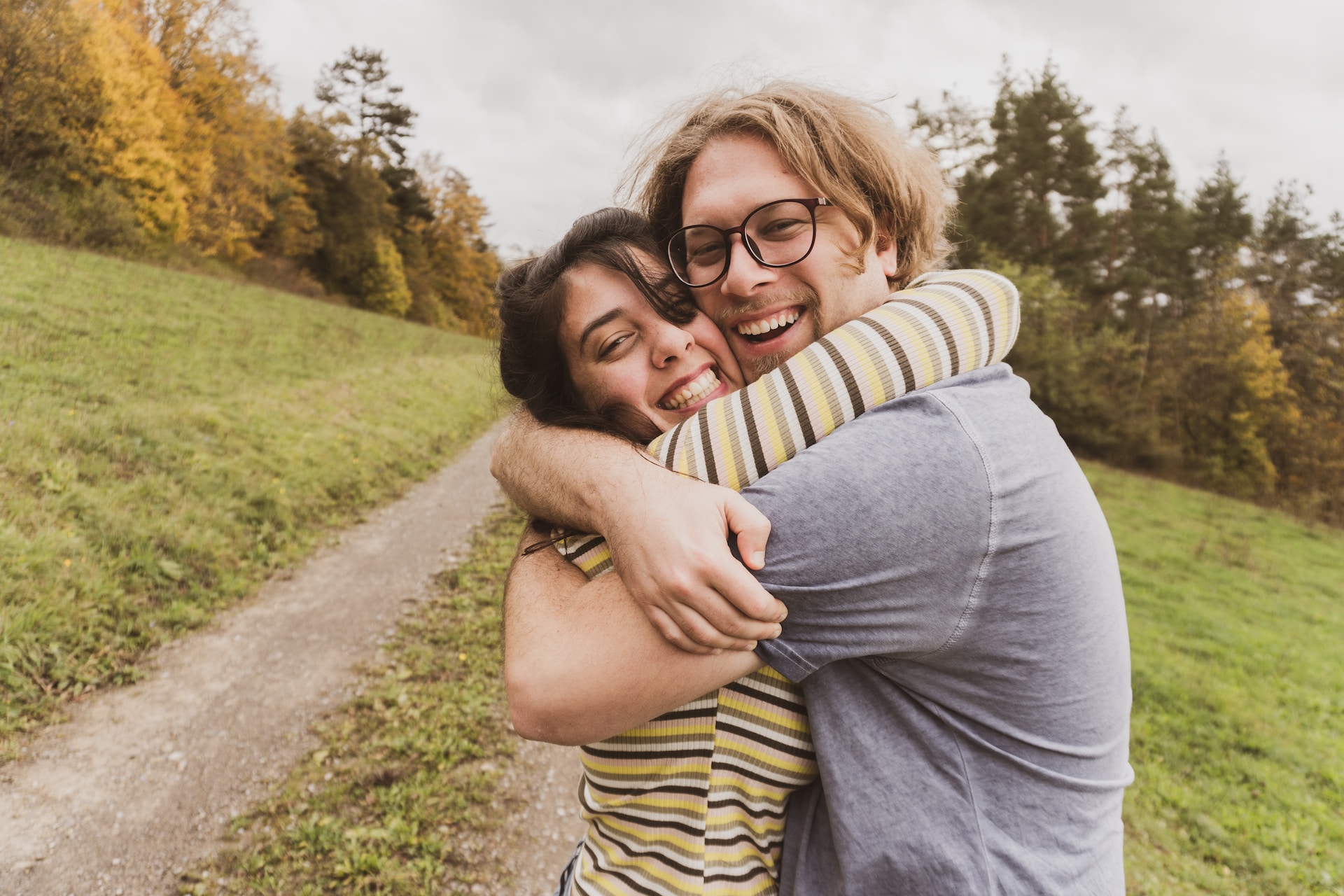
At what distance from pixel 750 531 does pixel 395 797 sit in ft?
12.6

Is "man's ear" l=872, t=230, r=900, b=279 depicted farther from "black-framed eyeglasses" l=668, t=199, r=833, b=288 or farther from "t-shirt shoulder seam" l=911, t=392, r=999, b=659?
"t-shirt shoulder seam" l=911, t=392, r=999, b=659

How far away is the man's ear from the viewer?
212 cm

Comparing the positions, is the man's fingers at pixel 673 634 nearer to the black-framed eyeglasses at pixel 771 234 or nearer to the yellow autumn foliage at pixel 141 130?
the black-framed eyeglasses at pixel 771 234

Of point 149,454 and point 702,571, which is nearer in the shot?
point 702,571

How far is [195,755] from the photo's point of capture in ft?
13.5

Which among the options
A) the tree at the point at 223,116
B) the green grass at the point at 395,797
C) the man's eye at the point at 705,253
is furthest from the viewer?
the tree at the point at 223,116

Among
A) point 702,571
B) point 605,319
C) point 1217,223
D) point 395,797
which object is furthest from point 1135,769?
point 1217,223

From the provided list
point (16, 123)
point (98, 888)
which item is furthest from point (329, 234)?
point (98, 888)

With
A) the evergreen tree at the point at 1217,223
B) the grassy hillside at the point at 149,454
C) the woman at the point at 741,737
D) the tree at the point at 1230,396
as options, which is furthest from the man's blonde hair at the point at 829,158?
the evergreen tree at the point at 1217,223

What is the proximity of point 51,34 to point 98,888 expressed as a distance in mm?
20807

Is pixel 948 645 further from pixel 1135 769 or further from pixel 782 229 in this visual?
pixel 1135 769

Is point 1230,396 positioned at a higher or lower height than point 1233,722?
higher

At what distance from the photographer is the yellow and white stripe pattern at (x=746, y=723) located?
1225mm

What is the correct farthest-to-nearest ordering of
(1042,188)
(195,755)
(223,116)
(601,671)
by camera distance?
(1042,188) < (223,116) < (195,755) < (601,671)
